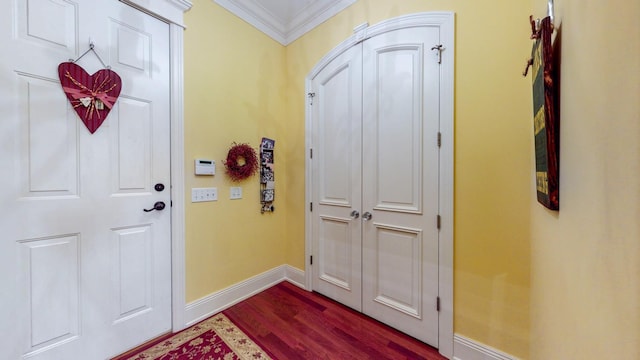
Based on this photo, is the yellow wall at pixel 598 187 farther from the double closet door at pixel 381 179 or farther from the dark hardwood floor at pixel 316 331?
the dark hardwood floor at pixel 316 331

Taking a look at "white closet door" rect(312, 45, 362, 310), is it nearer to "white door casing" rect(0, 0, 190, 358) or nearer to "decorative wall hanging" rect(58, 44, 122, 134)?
"white door casing" rect(0, 0, 190, 358)

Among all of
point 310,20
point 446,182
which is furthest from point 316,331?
point 310,20

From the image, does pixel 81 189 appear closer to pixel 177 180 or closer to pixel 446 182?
pixel 177 180

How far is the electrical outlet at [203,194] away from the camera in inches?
73.8

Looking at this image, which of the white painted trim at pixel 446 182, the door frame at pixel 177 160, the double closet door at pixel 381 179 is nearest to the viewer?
the white painted trim at pixel 446 182

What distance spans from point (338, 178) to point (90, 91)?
1897 mm

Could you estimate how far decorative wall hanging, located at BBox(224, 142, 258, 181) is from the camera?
2.07 meters

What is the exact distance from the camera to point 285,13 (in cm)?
243

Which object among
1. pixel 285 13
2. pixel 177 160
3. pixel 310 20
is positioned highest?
pixel 285 13

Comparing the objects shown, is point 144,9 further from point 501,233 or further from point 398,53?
point 501,233

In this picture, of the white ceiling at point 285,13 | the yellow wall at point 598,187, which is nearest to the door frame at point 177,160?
the white ceiling at point 285,13

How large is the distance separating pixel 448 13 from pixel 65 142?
2605 mm

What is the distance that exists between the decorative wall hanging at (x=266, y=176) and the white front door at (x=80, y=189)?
871 millimetres

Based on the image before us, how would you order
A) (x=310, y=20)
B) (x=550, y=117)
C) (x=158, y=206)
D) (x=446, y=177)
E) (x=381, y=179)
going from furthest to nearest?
1. (x=310, y=20)
2. (x=381, y=179)
3. (x=158, y=206)
4. (x=446, y=177)
5. (x=550, y=117)
